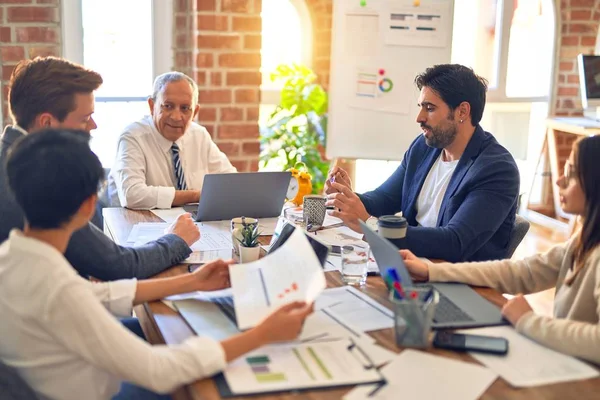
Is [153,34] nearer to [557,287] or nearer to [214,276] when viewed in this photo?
[214,276]

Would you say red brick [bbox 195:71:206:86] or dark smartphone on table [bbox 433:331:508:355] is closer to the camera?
dark smartphone on table [bbox 433:331:508:355]

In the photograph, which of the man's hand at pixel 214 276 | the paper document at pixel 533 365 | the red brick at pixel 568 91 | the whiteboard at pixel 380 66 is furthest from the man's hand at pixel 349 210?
the red brick at pixel 568 91

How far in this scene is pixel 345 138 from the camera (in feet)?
13.7

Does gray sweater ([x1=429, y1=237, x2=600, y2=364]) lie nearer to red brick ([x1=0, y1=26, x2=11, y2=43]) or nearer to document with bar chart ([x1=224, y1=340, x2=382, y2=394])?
document with bar chart ([x1=224, y1=340, x2=382, y2=394])

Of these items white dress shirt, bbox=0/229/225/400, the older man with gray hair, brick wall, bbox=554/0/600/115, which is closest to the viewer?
white dress shirt, bbox=0/229/225/400

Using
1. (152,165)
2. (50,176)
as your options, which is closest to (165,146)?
(152,165)

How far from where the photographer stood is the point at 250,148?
3.88m

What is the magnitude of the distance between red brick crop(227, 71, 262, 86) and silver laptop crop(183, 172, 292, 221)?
132 cm

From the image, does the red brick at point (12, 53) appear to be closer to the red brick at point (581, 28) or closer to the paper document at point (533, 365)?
the paper document at point (533, 365)

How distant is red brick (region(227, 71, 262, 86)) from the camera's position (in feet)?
12.3

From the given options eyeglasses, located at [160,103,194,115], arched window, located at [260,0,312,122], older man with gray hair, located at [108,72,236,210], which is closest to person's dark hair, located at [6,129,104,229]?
older man with gray hair, located at [108,72,236,210]

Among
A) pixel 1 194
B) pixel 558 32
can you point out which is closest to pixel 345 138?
pixel 558 32

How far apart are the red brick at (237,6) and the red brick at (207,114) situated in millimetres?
502

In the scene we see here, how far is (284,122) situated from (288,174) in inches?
73.1
